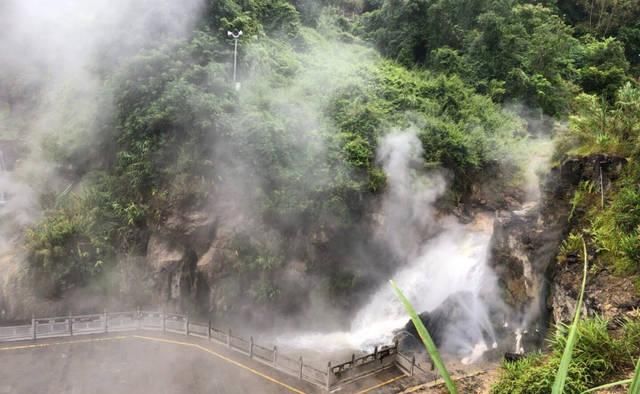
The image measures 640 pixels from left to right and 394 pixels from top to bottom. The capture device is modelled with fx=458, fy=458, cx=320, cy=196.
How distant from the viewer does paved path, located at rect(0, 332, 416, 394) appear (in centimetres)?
1257

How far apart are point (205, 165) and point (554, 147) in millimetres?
12311

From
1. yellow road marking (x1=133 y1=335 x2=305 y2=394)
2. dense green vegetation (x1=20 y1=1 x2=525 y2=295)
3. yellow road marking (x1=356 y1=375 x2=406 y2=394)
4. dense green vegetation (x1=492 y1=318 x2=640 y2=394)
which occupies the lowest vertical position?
dense green vegetation (x1=492 y1=318 x2=640 y2=394)

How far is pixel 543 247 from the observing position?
14.4 meters

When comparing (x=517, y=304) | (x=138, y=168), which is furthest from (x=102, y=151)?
(x=517, y=304)

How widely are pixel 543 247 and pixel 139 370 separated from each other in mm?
12771

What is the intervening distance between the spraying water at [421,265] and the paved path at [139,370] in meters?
2.79

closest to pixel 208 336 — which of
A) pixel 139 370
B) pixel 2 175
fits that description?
pixel 139 370

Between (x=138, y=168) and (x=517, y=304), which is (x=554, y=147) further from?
(x=138, y=168)

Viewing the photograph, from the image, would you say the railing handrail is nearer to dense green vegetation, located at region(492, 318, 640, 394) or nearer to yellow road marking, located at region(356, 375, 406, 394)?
yellow road marking, located at region(356, 375, 406, 394)

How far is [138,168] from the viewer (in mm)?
16953

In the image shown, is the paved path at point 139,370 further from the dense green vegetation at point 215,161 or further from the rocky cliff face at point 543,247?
the rocky cliff face at point 543,247

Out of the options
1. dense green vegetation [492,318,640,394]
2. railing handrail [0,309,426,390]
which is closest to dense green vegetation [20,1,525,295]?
railing handrail [0,309,426,390]

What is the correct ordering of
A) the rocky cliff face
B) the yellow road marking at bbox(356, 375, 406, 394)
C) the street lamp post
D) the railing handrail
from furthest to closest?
1. the street lamp post
2. the rocky cliff face
3. the railing handrail
4. the yellow road marking at bbox(356, 375, 406, 394)

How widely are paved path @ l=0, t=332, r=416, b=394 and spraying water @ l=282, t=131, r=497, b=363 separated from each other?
279 cm
